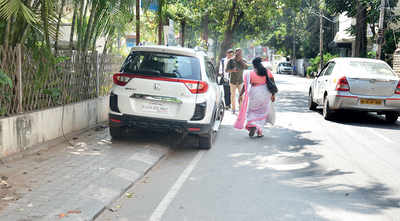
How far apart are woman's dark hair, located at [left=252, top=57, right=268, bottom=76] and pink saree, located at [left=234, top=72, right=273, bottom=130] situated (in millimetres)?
200

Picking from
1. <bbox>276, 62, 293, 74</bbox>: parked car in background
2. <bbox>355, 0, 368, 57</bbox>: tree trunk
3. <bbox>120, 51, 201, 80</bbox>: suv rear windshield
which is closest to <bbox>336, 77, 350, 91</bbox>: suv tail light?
<bbox>120, 51, 201, 80</bbox>: suv rear windshield

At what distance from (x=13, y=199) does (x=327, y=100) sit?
9.49 metres

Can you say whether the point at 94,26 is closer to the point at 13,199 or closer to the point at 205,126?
the point at 205,126

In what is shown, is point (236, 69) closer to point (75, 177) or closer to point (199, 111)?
point (199, 111)

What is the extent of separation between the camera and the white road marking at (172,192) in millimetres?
5129

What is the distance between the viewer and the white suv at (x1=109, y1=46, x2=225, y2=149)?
27.0ft

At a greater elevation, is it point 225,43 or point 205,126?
point 225,43

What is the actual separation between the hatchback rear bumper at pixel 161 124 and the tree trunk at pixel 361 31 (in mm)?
20686

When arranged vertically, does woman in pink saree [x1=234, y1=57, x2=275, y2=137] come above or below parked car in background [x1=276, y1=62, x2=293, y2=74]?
below

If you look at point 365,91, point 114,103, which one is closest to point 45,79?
point 114,103

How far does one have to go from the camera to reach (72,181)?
618 centimetres

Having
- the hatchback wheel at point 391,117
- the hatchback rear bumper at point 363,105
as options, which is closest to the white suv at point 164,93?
the hatchback rear bumper at point 363,105

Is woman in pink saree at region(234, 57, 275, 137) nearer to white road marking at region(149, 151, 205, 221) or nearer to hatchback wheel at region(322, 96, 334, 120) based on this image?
white road marking at region(149, 151, 205, 221)

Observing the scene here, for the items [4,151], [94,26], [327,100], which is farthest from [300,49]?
[4,151]
